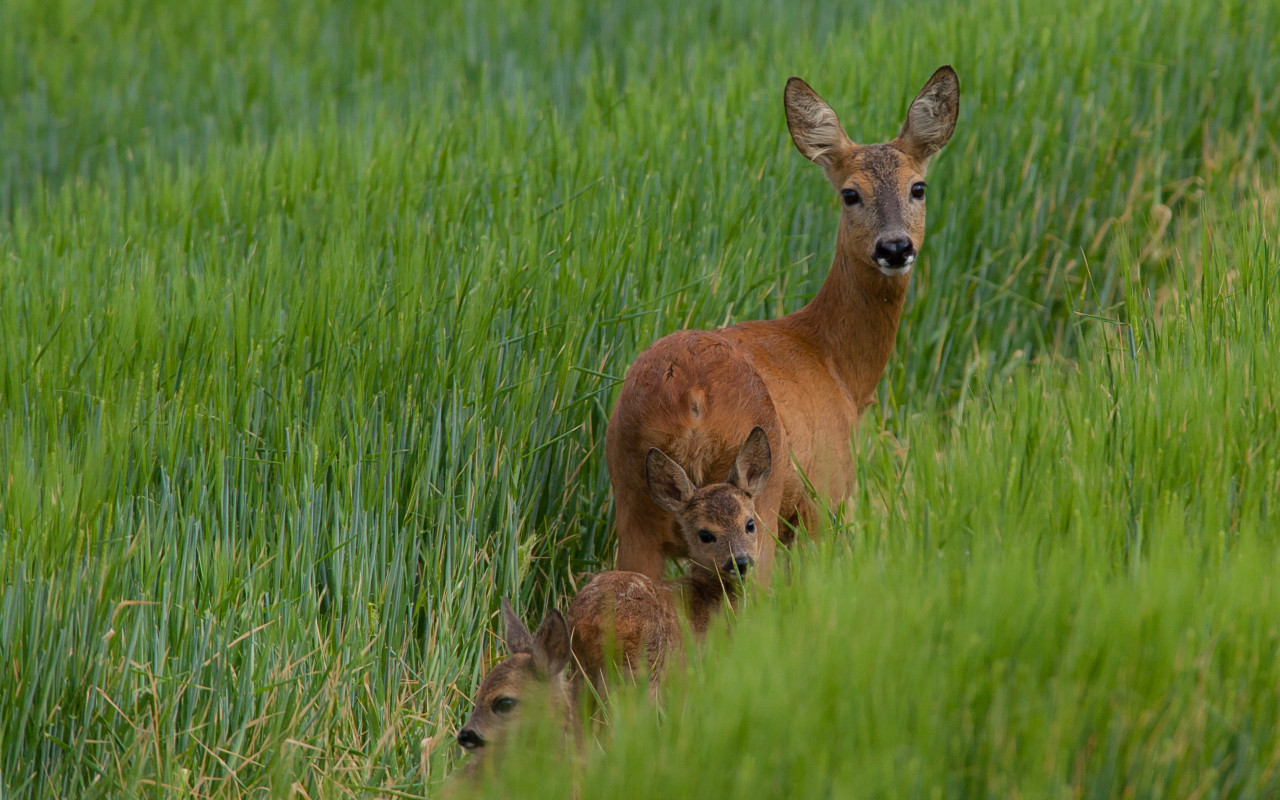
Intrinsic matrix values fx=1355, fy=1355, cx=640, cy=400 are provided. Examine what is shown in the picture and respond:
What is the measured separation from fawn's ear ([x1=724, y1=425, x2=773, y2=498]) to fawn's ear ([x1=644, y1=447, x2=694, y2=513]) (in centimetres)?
15

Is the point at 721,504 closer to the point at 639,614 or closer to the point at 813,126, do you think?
the point at 639,614

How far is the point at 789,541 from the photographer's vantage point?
4738 millimetres

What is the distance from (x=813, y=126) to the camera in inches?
201

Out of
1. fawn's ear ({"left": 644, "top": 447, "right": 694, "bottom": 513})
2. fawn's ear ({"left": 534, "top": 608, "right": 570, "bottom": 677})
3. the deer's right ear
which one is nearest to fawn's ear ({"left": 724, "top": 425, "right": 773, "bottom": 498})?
fawn's ear ({"left": 644, "top": 447, "right": 694, "bottom": 513})

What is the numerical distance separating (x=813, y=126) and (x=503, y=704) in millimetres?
2622

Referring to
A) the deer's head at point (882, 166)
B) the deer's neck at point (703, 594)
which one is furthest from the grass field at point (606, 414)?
the deer's head at point (882, 166)

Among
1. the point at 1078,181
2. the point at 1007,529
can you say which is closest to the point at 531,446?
the point at 1007,529

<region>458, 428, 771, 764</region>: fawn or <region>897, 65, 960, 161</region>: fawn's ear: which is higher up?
<region>897, 65, 960, 161</region>: fawn's ear

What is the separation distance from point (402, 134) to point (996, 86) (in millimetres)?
3148

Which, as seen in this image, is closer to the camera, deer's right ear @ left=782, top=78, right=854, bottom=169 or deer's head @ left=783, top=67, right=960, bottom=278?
deer's head @ left=783, top=67, right=960, bottom=278

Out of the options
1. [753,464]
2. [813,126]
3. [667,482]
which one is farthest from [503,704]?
[813,126]

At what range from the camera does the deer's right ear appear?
16.5 feet

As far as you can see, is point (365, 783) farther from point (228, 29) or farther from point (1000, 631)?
point (228, 29)

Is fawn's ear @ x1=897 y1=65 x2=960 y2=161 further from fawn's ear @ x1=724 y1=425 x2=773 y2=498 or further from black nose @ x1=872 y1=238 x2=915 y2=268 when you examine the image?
fawn's ear @ x1=724 y1=425 x2=773 y2=498
